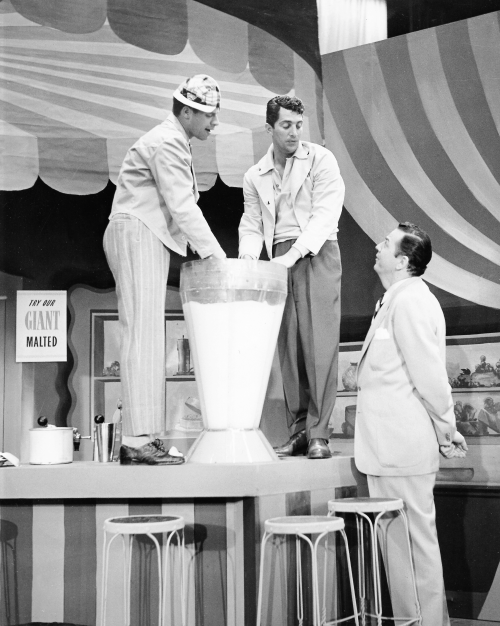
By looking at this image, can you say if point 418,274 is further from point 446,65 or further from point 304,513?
point 446,65

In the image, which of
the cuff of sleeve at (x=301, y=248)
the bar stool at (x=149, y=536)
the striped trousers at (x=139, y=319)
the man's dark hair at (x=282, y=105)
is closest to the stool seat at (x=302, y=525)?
the bar stool at (x=149, y=536)

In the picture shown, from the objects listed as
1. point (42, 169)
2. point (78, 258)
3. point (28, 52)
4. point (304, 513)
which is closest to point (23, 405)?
point (78, 258)

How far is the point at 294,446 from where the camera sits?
3162 millimetres

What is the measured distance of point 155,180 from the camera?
2.86 meters

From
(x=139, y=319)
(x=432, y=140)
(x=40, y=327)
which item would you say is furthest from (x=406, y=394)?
(x=40, y=327)

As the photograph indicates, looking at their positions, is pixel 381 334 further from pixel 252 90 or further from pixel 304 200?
pixel 252 90

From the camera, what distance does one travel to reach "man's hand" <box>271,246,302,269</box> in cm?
304

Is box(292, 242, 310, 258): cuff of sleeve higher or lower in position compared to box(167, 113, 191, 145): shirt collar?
lower

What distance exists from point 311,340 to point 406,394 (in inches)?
17.7

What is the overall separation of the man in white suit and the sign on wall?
2.07 metres

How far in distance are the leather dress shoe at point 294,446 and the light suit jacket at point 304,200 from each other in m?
0.74

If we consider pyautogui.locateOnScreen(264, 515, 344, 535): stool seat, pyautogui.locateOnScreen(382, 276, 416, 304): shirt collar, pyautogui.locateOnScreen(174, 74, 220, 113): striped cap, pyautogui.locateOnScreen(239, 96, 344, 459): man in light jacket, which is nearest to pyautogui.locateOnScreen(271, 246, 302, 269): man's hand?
pyautogui.locateOnScreen(239, 96, 344, 459): man in light jacket

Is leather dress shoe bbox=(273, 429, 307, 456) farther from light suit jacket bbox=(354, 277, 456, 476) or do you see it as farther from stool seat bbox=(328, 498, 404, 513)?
stool seat bbox=(328, 498, 404, 513)

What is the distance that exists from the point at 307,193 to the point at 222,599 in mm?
1589
